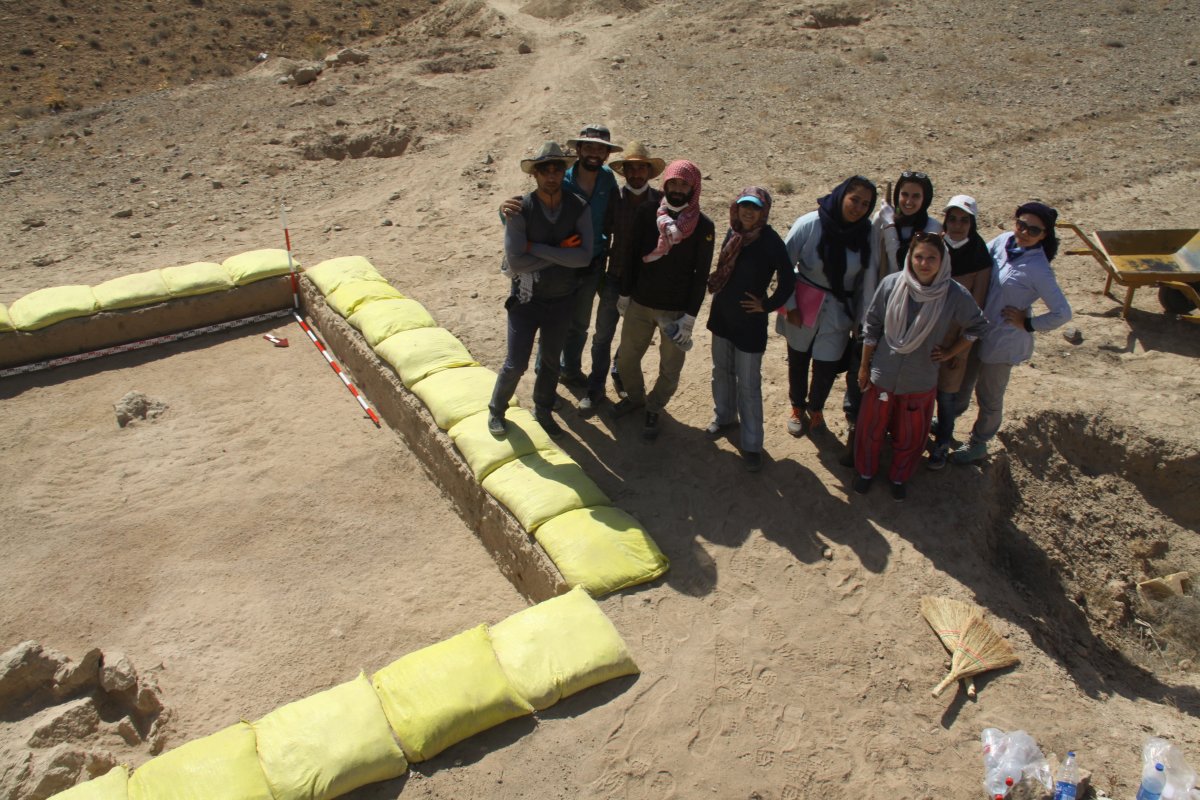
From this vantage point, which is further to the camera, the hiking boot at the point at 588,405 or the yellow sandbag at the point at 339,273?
the yellow sandbag at the point at 339,273

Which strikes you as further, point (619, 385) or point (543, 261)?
point (619, 385)

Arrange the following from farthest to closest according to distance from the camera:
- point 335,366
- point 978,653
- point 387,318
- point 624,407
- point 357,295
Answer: point 335,366 < point 357,295 < point 387,318 < point 624,407 < point 978,653

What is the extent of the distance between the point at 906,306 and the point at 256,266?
631 centimetres

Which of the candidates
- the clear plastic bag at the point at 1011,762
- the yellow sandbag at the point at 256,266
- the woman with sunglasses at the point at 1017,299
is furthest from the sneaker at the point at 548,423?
the yellow sandbag at the point at 256,266

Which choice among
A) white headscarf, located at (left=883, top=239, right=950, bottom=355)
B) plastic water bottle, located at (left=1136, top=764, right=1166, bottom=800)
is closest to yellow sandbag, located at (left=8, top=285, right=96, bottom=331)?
white headscarf, located at (left=883, top=239, right=950, bottom=355)

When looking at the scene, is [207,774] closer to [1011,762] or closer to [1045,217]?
[1011,762]

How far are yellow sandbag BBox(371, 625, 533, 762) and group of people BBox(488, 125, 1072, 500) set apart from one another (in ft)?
6.25

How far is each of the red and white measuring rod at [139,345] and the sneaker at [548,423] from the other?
3781mm

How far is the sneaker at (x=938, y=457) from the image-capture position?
533 centimetres

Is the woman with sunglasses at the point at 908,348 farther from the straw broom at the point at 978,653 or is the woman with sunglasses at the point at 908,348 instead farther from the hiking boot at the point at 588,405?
the hiking boot at the point at 588,405

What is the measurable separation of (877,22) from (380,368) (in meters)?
14.1

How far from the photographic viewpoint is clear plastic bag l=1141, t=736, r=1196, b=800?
345cm

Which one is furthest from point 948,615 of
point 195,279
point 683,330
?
point 195,279

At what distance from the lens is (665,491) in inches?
215
